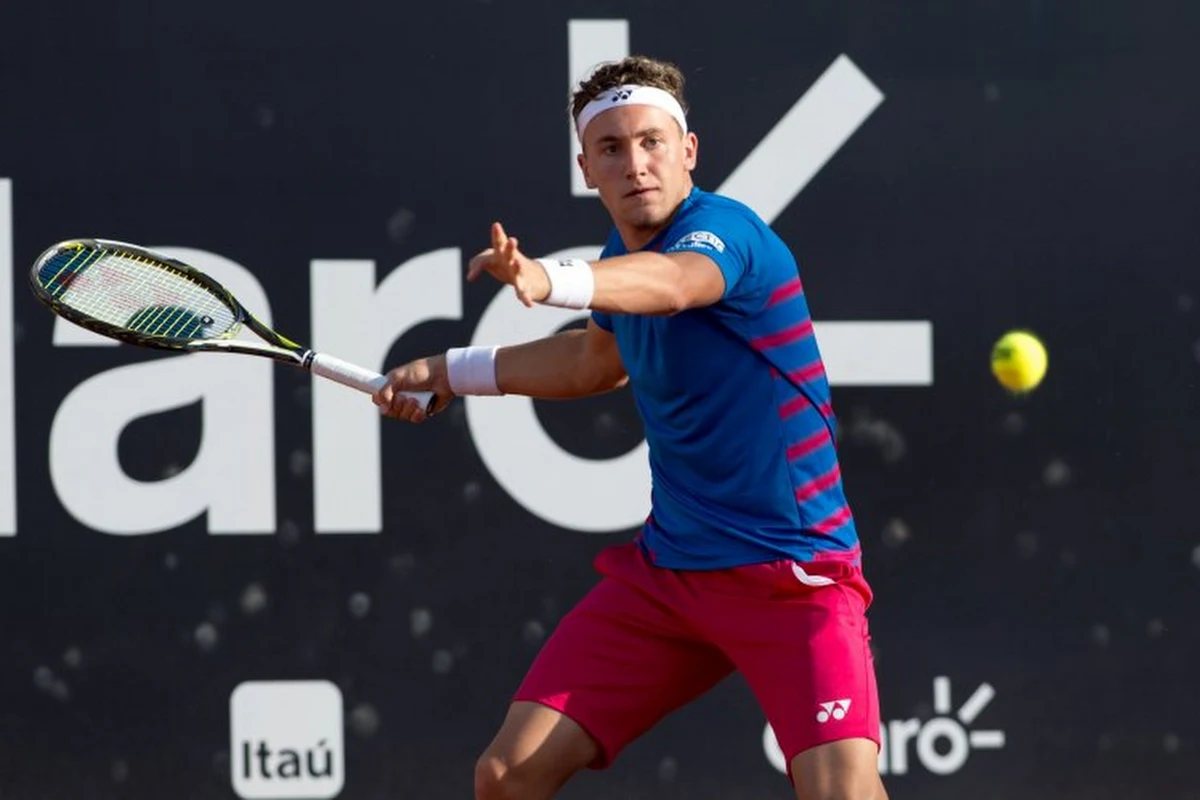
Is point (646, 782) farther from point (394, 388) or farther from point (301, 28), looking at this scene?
point (301, 28)

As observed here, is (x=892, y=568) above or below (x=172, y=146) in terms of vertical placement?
below

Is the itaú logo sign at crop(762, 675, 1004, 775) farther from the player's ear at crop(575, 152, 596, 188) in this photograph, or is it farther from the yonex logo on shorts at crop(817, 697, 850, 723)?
the player's ear at crop(575, 152, 596, 188)

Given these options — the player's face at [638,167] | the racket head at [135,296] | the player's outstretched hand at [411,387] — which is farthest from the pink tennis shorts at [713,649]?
the racket head at [135,296]

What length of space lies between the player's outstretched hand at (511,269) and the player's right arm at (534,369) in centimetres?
71

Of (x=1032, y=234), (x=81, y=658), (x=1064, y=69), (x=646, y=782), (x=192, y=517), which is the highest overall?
(x=1064, y=69)

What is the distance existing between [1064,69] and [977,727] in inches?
57.4

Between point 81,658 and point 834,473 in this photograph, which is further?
point 81,658

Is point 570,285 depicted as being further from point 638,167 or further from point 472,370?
point 472,370

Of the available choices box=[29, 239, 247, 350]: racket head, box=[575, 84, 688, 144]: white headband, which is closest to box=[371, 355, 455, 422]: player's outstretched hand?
box=[29, 239, 247, 350]: racket head

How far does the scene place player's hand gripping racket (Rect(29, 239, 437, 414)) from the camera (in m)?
3.41

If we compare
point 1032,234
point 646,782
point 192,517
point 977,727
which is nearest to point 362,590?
point 192,517

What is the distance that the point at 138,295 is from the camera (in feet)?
11.7

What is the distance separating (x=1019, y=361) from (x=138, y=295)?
189 centimetres

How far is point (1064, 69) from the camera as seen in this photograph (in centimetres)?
445
